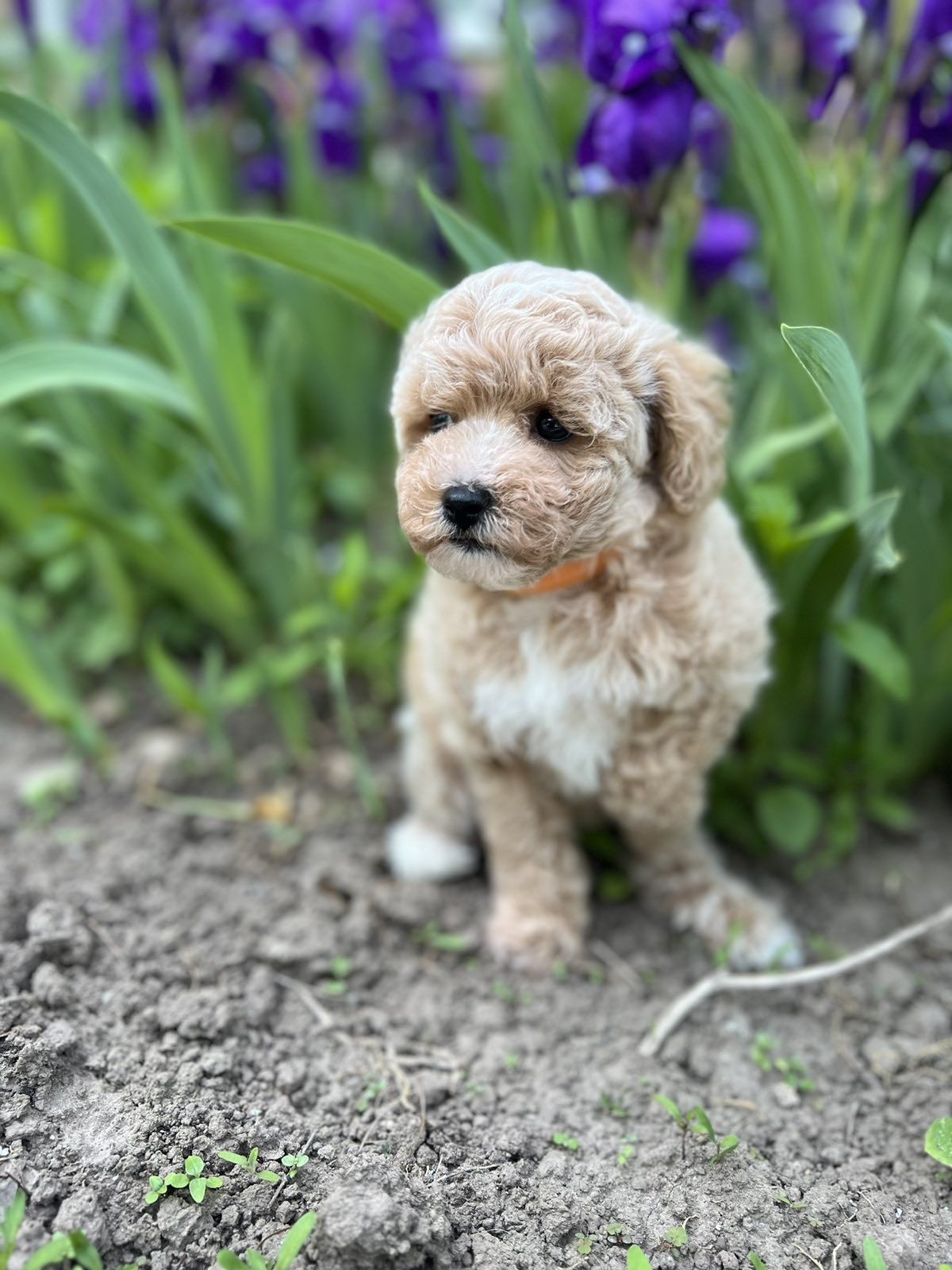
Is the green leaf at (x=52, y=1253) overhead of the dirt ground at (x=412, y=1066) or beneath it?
overhead

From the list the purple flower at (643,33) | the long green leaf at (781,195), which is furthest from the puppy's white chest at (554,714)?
the purple flower at (643,33)

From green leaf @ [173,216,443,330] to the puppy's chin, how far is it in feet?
2.11

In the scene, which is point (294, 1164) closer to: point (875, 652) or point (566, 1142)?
point (566, 1142)

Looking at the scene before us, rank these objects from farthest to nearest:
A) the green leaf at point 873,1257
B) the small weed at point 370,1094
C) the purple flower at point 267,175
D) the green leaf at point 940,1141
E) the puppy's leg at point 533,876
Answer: the purple flower at point 267,175, the puppy's leg at point 533,876, the small weed at point 370,1094, the green leaf at point 940,1141, the green leaf at point 873,1257

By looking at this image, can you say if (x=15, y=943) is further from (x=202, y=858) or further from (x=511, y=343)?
(x=511, y=343)

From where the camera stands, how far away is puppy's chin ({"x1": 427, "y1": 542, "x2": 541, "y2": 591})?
1713 mm

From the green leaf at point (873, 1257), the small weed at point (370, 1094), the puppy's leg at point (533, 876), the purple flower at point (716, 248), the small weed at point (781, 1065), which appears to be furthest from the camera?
the purple flower at point (716, 248)

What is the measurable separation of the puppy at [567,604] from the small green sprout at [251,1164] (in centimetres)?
80

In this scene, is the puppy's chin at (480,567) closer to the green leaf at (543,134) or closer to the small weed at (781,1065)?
the green leaf at (543,134)

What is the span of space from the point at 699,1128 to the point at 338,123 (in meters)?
3.17

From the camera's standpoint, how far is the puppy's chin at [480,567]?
67.4 inches

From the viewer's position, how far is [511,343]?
164 centimetres

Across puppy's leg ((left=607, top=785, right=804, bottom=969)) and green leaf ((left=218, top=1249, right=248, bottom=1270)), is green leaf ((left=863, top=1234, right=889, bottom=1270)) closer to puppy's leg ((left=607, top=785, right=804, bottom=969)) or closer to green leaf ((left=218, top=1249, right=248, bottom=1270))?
puppy's leg ((left=607, top=785, right=804, bottom=969))

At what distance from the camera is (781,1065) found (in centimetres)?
211
